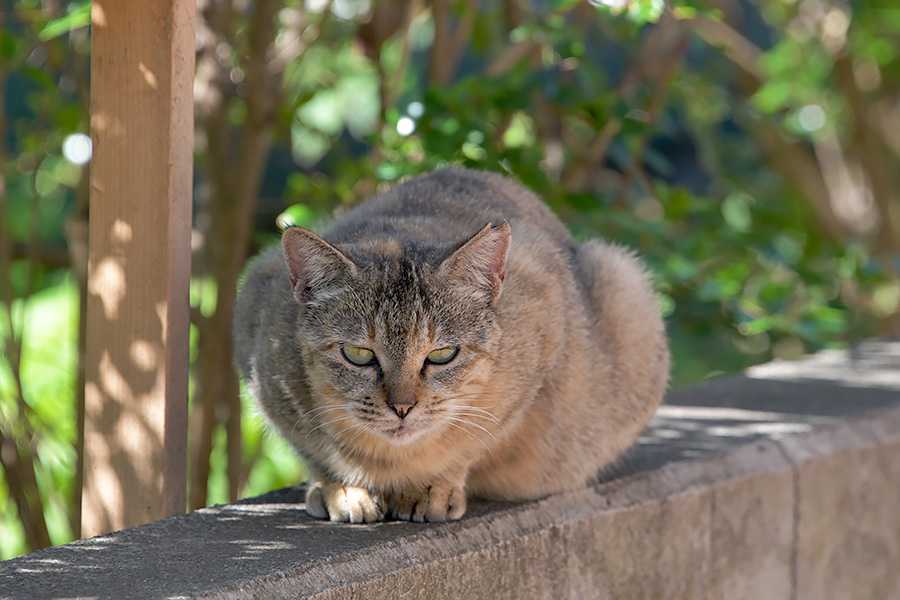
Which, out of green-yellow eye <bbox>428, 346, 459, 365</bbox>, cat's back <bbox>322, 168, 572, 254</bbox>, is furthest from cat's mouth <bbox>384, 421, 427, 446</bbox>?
cat's back <bbox>322, 168, 572, 254</bbox>

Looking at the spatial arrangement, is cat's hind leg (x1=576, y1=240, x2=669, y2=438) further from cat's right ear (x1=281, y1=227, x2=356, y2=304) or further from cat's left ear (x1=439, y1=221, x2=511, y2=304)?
cat's right ear (x1=281, y1=227, x2=356, y2=304)

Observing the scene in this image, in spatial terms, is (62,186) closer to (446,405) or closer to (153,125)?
(153,125)

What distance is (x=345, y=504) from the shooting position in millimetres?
2340

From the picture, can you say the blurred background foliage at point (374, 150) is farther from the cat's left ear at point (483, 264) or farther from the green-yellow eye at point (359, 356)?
the cat's left ear at point (483, 264)

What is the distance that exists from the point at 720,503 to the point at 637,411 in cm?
36

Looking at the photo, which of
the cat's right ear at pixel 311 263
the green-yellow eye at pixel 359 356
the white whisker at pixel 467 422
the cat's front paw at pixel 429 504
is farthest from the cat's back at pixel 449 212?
the cat's front paw at pixel 429 504

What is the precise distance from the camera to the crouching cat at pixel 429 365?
2.25m

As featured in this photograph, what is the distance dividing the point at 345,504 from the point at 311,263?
1.92 feet

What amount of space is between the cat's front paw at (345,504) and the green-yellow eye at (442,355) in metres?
0.37

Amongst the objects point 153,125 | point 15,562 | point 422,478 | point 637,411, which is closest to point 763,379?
point 637,411

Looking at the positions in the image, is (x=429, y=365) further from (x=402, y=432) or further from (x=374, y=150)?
(x=374, y=150)

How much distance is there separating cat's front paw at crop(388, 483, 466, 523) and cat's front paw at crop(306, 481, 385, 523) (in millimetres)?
44

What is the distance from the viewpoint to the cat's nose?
218cm

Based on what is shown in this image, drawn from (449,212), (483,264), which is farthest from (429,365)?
(449,212)
